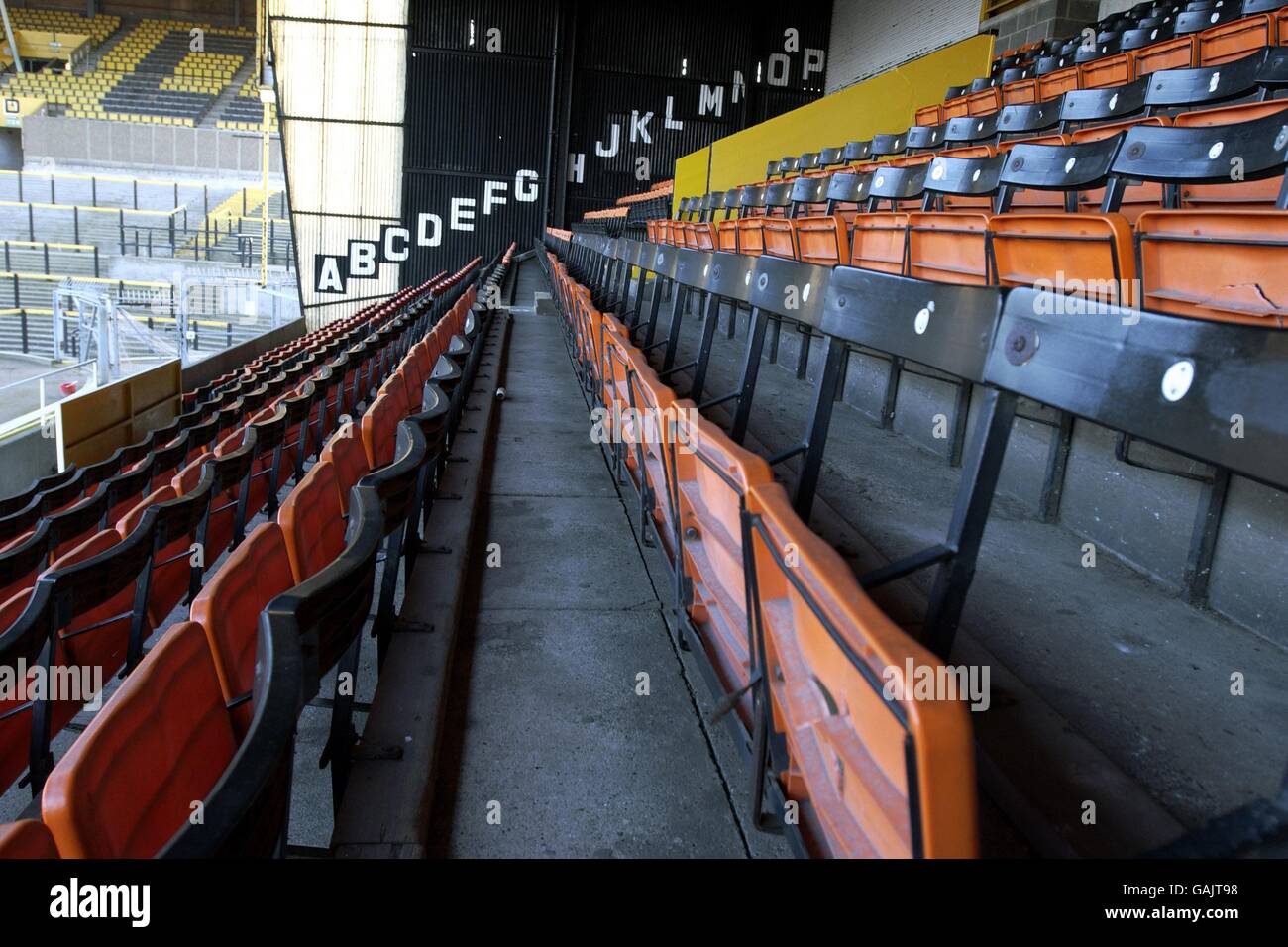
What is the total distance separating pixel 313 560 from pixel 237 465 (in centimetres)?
119

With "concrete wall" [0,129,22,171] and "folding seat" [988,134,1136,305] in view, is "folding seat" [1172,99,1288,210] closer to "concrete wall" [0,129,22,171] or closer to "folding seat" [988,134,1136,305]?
"folding seat" [988,134,1136,305]

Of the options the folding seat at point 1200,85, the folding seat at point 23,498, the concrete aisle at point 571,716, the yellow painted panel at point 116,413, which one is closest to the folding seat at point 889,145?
the folding seat at point 1200,85

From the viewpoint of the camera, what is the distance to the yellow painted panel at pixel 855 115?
19.1ft

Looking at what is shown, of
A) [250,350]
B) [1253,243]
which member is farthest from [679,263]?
[250,350]

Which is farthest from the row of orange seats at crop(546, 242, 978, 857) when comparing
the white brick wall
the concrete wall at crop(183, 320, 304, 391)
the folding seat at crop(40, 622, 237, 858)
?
the concrete wall at crop(183, 320, 304, 391)

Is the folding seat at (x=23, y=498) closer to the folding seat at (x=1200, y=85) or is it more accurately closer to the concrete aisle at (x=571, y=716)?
the concrete aisle at (x=571, y=716)

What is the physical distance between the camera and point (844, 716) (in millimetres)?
673

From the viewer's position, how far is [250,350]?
10891 millimetres

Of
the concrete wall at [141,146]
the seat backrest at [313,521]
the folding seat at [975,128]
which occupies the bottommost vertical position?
the seat backrest at [313,521]

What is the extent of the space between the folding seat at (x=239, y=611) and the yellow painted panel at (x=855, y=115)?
5422 millimetres

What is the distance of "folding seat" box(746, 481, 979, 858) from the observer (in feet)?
1.67

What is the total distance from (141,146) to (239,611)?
64.2ft

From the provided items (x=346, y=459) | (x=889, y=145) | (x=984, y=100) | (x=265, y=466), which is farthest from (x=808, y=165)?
Answer: (x=346, y=459)

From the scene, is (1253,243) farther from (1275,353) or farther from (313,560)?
(313,560)
